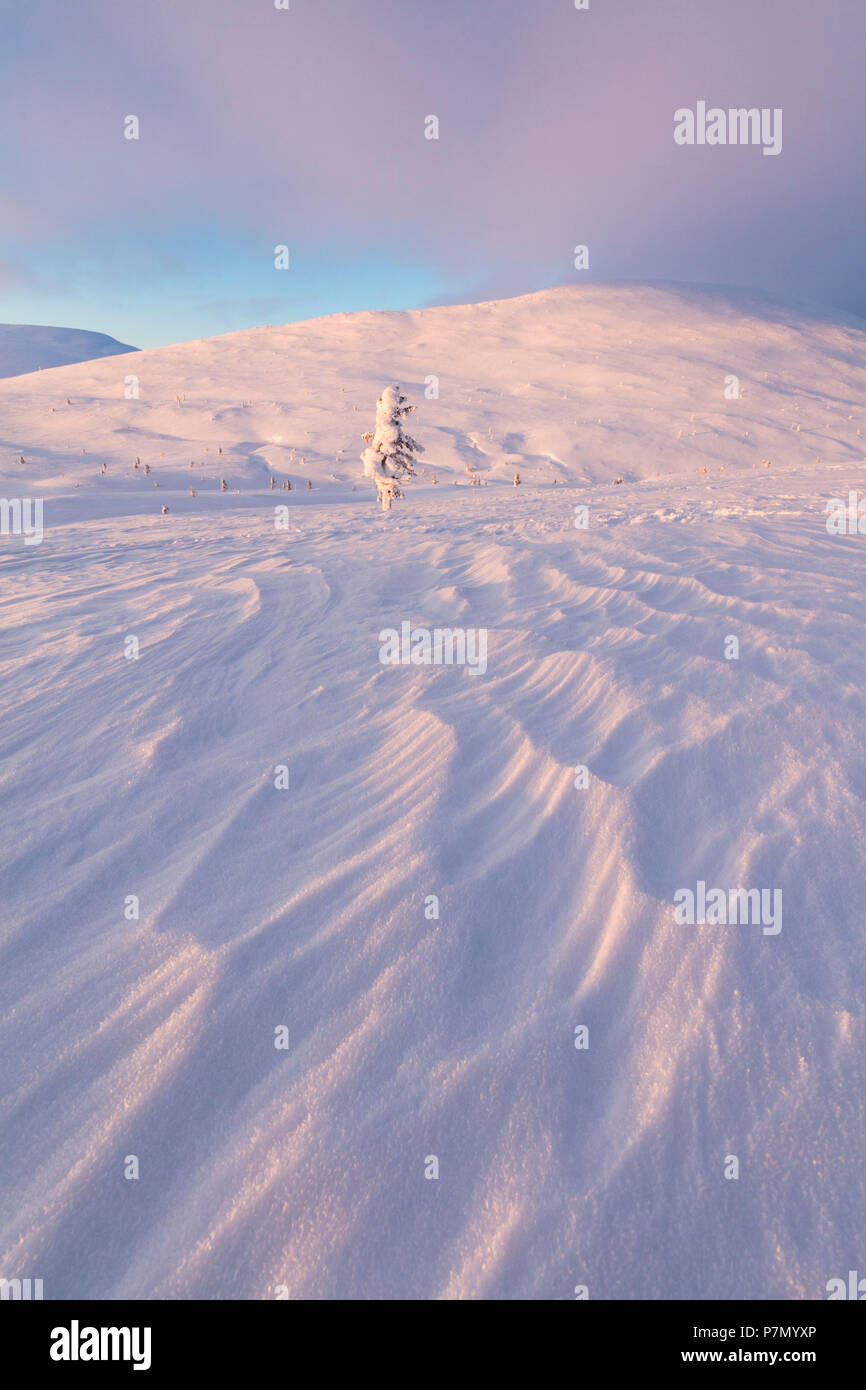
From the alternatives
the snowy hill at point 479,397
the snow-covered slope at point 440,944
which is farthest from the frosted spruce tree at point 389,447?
the snow-covered slope at point 440,944

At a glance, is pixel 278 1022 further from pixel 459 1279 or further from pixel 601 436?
pixel 601 436

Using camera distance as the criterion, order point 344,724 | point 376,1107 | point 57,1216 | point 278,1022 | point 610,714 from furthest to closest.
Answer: point 344,724 < point 610,714 < point 278,1022 < point 376,1107 < point 57,1216

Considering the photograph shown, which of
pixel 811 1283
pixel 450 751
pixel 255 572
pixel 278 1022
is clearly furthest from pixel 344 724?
pixel 255 572

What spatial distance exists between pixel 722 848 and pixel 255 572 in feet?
17.5

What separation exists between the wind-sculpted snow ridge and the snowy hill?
41.4 ft

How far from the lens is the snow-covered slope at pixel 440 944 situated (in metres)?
1.41

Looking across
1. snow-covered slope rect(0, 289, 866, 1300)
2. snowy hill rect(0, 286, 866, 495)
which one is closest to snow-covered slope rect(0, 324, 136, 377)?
snowy hill rect(0, 286, 866, 495)

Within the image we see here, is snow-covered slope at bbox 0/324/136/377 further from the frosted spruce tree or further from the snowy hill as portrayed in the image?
the frosted spruce tree

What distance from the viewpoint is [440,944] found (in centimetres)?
203

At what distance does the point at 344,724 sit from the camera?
3379mm

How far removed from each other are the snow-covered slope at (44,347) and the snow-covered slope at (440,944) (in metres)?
82.8

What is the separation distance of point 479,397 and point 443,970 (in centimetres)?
2576

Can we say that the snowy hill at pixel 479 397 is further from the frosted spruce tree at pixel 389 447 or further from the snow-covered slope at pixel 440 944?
the snow-covered slope at pixel 440 944

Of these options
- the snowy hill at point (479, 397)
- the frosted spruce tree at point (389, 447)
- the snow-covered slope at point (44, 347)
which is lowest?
the frosted spruce tree at point (389, 447)
